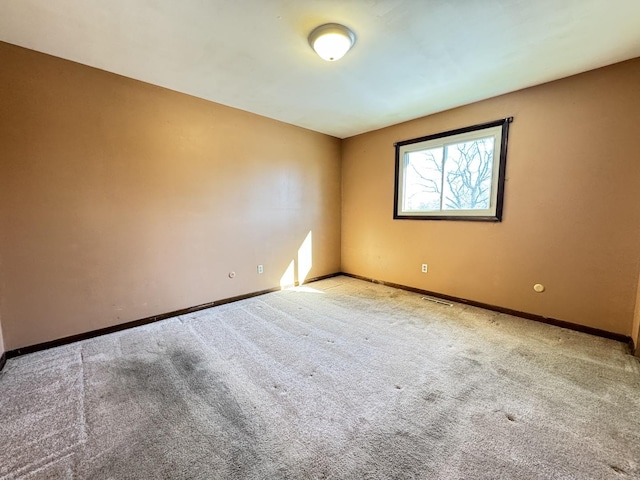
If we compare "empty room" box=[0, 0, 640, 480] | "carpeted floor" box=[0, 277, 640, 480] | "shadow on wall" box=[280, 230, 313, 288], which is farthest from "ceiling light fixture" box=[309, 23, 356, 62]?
"shadow on wall" box=[280, 230, 313, 288]

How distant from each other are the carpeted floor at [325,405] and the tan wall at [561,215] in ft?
1.61

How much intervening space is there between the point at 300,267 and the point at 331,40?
3.21 meters

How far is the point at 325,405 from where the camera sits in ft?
Result: 5.46

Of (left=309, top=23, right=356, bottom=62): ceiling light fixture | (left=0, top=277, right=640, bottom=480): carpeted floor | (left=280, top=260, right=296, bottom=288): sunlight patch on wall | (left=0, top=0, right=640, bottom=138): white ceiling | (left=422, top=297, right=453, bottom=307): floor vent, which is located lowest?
(left=0, top=277, right=640, bottom=480): carpeted floor

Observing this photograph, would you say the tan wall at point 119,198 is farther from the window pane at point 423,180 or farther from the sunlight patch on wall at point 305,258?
the window pane at point 423,180

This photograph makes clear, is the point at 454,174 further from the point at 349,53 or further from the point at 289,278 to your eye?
the point at 289,278

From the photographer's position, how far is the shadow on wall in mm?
4289

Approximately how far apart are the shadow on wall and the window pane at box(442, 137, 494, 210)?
87.0 inches

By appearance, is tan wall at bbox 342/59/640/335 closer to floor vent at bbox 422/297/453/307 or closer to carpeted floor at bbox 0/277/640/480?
floor vent at bbox 422/297/453/307

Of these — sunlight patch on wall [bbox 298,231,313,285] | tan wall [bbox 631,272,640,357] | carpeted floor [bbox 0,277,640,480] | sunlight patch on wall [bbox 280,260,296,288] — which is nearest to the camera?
carpeted floor [bbox 0,277,640,480]

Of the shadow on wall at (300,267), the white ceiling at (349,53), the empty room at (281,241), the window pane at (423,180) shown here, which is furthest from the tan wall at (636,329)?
the shadow on wall at (300,267)

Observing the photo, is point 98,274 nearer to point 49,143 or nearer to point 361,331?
point 49,143

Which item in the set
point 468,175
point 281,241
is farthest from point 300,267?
point 468,175

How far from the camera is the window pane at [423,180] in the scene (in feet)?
12.2
